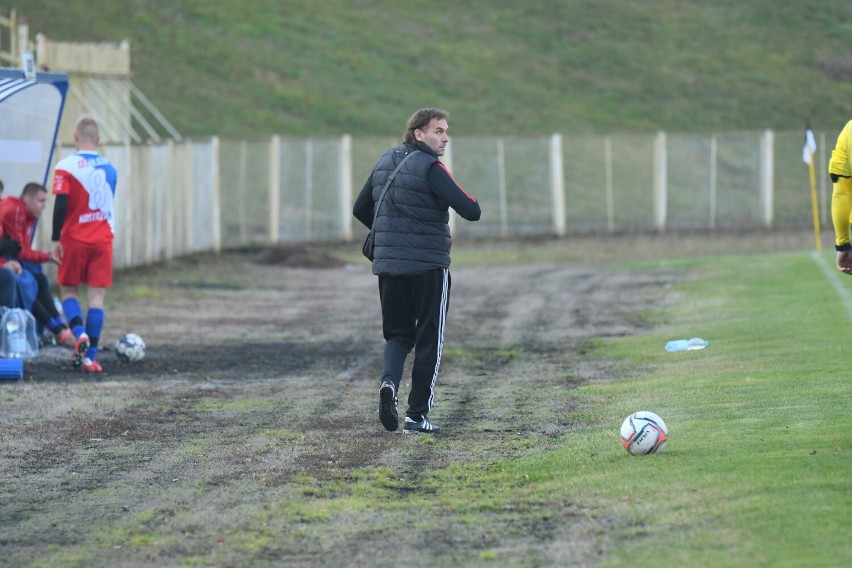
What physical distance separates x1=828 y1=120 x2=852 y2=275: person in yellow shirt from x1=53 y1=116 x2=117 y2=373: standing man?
6.91 meters

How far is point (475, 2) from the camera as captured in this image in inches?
2131

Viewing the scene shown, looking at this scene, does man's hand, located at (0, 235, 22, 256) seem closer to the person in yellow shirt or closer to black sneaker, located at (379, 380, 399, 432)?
black sneaker, located at (379, 380, 399, 432)

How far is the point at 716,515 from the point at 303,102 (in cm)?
3685

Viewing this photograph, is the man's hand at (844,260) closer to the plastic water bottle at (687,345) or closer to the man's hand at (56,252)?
the plastic water bottle at (687,345)

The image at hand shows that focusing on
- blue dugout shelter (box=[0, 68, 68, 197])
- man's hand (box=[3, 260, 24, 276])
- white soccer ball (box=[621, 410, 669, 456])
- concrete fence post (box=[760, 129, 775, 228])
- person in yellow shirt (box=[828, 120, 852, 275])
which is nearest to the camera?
white soccer ball (box=[621, 410, 669, 456])

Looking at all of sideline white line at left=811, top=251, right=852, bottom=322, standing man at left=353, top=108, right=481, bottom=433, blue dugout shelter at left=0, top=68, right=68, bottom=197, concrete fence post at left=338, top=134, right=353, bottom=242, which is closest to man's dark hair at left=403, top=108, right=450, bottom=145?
standing man at left=353, top=108, right=481, bottom=433

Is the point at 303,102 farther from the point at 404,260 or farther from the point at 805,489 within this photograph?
the point at 805,489

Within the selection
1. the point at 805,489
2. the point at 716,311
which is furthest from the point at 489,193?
the point at 805,489

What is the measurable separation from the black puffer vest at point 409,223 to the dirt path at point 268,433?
3.77ft

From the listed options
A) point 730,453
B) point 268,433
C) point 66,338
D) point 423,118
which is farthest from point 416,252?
point 66,338

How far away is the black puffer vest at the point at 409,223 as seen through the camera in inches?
339

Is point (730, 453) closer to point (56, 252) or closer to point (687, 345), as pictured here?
point (687, 345)

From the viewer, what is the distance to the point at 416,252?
8625 mm

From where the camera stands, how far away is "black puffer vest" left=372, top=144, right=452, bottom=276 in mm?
8617
